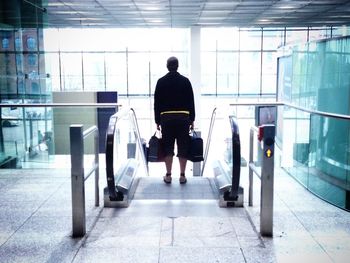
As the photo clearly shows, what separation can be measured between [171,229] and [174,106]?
1.79 metres

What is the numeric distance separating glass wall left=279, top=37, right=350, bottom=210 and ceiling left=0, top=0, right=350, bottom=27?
→ 526 centimetres

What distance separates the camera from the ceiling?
9867 millimetres

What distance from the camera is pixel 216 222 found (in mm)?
3945

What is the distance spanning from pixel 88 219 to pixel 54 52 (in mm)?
19574

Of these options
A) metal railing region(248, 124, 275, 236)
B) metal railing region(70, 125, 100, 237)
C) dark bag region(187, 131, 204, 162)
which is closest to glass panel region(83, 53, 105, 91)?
dark bag region(187, 131, 204, 162)

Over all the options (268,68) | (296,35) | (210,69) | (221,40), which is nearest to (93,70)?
(210,69)

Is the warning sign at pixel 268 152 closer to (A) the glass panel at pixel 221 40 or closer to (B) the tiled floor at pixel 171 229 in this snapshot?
(B) the tiled floor at pixel 171 229

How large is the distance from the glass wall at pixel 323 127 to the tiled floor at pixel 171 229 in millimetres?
731

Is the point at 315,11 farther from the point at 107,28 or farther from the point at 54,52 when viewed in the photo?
the point at 54,52

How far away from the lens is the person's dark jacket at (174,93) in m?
5.08

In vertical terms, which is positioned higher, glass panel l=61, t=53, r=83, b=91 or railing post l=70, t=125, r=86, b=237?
glass panel l=61, t=53, r=83, b=91

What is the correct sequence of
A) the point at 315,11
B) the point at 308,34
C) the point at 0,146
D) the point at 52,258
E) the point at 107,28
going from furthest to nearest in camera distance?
the point at 308,34
the point at 107,28
the point at 315,11
the point at 0,146
the point at 52,258

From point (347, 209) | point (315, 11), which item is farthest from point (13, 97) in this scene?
point (315, 11)

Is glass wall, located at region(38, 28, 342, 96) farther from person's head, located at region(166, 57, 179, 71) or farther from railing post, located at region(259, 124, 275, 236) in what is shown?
railing post, located at region(259, 124, 275, 236)
